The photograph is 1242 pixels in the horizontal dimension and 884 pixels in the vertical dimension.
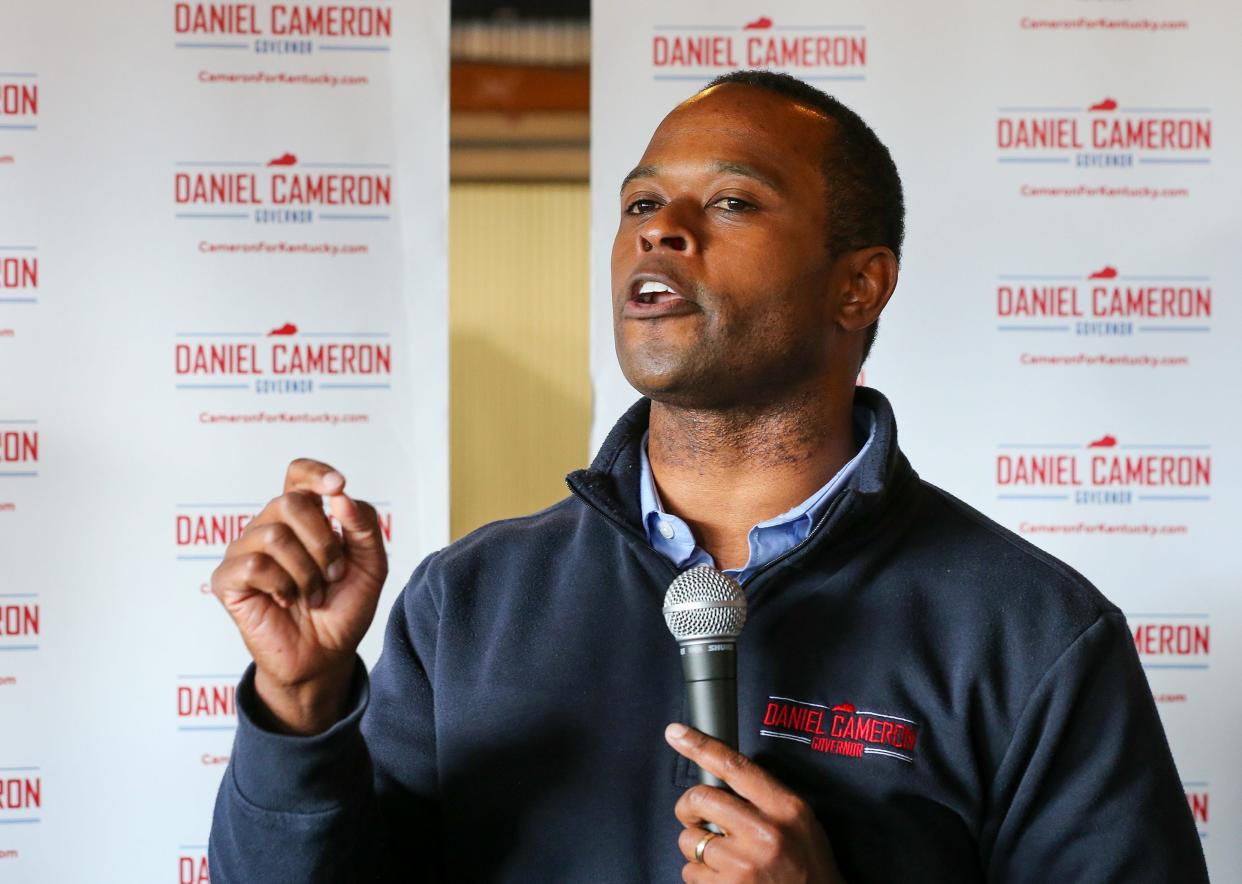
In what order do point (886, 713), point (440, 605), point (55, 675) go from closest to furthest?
point (886, 713), point (440, 605), point (55, 675)

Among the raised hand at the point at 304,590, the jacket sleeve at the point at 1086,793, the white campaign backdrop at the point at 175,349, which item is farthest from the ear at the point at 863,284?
the white campaign backdrop at the point at 175,349

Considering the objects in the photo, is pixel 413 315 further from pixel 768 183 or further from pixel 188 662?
pixel 768 183

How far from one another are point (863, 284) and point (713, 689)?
68cm

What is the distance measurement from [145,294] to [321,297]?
34 centimetres

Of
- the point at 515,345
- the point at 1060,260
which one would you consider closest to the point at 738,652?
the point at 515,345

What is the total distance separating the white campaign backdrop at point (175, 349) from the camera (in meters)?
2.61

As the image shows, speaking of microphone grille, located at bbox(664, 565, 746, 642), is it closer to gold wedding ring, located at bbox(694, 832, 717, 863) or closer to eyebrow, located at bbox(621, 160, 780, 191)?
gold wedding ring, located at bbox(694, 832, 717, 863)

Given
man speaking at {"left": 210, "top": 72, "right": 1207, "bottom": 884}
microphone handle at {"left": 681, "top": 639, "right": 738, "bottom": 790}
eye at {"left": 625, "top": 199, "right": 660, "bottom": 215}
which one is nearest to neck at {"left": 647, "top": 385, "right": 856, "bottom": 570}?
man speaking at {"left": 210, "top": 72, "right": 1207, "bottom": 884}

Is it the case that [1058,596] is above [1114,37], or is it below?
below

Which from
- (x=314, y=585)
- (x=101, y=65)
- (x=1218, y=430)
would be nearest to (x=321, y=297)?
(x=101, y=65)

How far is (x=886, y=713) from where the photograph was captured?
133 centimetres

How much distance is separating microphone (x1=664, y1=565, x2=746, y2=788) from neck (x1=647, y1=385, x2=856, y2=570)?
12.0 inches

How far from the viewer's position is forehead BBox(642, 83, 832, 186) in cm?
157

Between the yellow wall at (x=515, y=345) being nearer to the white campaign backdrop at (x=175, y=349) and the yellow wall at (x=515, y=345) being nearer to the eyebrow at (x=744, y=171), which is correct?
the white campaign backdrop at (x=175, y=349)
